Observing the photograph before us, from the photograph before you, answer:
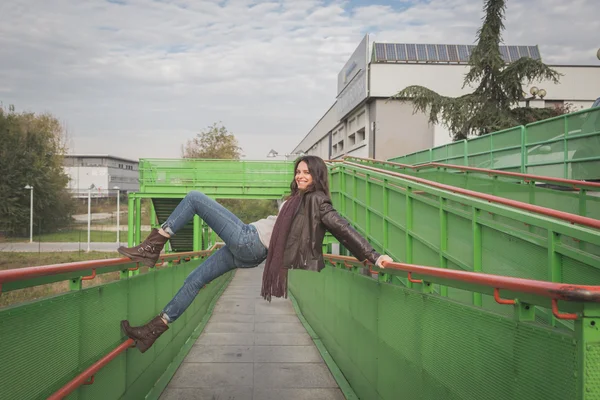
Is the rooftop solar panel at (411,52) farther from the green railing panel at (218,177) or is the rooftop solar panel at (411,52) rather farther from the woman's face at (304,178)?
the woman's face at (304,178)

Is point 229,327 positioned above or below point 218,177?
below

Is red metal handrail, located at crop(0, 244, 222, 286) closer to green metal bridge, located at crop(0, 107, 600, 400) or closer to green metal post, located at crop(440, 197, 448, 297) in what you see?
green metal bridge, located at crop(0, 107, 600, 400)

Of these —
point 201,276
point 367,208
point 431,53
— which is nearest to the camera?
point 201,276

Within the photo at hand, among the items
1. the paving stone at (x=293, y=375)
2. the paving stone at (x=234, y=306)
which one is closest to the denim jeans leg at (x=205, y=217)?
the paving stone at (x=293, y=375)

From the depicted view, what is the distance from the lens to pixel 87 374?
129 inches

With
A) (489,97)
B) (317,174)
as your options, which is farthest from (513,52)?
(317,174)

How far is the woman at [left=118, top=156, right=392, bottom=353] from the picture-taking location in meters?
3.92

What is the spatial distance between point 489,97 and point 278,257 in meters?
18.4

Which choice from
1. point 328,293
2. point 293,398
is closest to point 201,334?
point 328,293

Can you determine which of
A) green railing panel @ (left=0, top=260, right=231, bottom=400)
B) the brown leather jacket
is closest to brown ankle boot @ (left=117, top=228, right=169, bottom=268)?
green railing panel @ (left=0, top=260, right=231, bottom=400)

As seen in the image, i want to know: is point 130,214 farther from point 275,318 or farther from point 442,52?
point 442,52

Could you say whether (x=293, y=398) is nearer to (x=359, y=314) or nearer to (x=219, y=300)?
(x=359, y=314)

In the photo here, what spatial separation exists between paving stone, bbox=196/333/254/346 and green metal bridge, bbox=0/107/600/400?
9.8 inches

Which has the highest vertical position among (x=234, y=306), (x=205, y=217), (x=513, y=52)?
(x=513, y=52)
